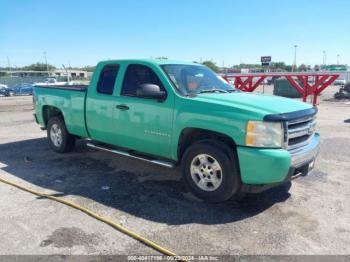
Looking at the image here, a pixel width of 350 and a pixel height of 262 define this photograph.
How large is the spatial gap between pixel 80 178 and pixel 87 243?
2.12 meters

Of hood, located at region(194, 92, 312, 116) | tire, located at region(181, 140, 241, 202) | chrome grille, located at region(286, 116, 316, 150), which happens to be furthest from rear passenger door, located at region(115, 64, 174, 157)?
chrome grille, located at region(286, 116, 316, 150)

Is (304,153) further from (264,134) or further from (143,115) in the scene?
(143,115)

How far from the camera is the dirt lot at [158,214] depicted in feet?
10.7

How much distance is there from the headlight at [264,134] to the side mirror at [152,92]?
1417 mm

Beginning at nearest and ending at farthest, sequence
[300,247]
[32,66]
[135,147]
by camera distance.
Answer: [300,247] < [135,147] < [32,66]

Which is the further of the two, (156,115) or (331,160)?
(331,160)

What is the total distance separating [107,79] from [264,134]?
3.09 metres

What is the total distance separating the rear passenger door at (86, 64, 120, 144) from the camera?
5379 mm

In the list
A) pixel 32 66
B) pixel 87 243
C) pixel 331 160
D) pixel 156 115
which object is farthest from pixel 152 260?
pixel 32 66

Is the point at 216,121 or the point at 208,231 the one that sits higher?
the point at 216,121

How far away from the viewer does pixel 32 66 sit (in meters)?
96.3

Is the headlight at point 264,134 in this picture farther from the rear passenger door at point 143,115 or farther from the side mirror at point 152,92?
the side mirror at point 152,92

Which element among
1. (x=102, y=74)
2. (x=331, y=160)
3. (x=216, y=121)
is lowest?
(x=331, y=160)

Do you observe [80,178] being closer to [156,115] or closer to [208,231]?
[156,115]
